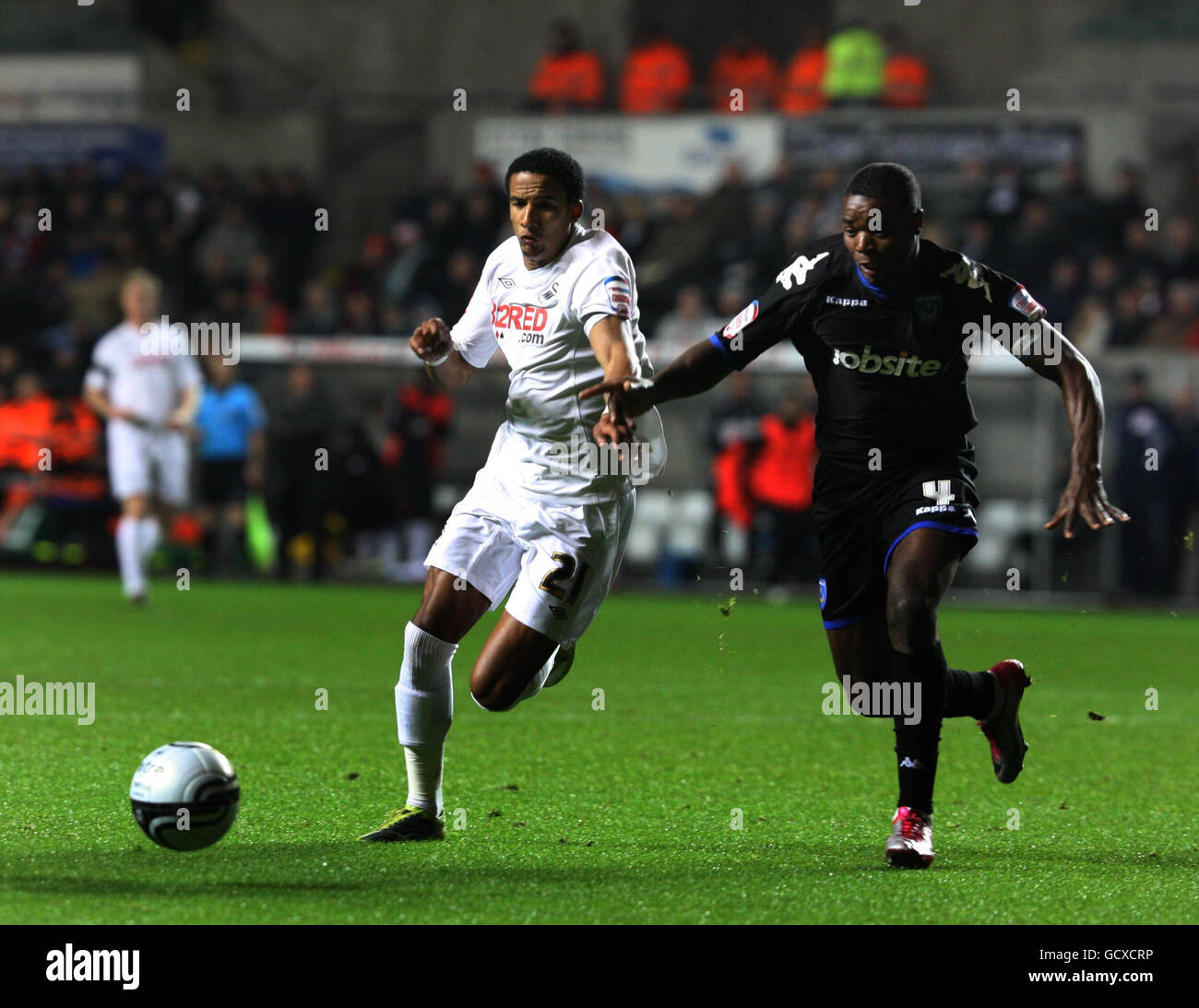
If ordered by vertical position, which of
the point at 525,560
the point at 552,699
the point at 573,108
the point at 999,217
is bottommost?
the point at 552,699

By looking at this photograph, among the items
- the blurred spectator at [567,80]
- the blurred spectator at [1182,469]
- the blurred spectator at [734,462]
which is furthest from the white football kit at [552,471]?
the blurred spectator at [567,80]

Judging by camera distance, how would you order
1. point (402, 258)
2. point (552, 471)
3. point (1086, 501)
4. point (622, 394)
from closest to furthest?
point (622, 394), point (1086, 501), point (552, 471), point (402, 258)

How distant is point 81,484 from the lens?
1836 cm

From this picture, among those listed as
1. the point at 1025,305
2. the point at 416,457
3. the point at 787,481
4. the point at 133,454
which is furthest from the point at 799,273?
the point at 416,457

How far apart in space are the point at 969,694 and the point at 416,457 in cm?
1237

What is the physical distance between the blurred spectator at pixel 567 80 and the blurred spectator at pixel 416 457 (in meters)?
4.61

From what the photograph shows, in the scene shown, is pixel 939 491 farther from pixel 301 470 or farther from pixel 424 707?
pixel 301 470

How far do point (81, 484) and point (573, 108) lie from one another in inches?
277

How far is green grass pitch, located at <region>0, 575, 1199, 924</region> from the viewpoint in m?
4.86

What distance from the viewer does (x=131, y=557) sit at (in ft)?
46.6

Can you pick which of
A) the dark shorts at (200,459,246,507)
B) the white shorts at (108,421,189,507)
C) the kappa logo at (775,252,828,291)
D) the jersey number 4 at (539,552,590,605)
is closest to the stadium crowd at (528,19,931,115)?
the dark shorts at (200,459,246,507)
